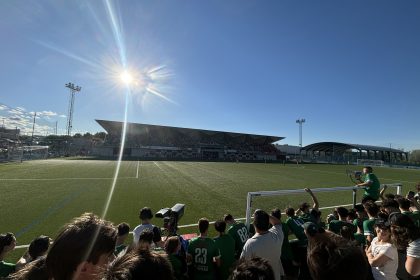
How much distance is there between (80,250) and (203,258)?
8.51ft

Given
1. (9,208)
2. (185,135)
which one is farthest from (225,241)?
(185,135)

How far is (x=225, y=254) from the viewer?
391 centimetres

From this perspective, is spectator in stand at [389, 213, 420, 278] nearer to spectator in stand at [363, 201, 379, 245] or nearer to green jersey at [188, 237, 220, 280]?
spectator in stand at [363, 201, 379, 245]

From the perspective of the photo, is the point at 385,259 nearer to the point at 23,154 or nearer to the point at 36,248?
the point at 36,248

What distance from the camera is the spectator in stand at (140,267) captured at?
116 cm

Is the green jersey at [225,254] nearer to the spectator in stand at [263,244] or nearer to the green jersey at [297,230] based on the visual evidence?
the spectator in stand at [263,244]

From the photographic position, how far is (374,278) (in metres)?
3.26

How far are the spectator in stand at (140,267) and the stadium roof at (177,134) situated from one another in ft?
235

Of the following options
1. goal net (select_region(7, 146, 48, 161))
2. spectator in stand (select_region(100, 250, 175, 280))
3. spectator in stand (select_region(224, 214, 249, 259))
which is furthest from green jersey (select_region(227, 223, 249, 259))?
goal net (select_region(7, 146, 48, 161))

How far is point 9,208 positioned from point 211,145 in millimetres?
→ 73815

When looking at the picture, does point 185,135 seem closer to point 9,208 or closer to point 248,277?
point 9,208

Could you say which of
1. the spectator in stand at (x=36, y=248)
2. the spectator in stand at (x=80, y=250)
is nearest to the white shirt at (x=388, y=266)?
the spectator in stand at (x=80, y=250)

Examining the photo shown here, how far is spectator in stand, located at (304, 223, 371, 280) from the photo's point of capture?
→ 152cm

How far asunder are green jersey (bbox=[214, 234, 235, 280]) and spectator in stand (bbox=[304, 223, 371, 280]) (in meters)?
2.46
